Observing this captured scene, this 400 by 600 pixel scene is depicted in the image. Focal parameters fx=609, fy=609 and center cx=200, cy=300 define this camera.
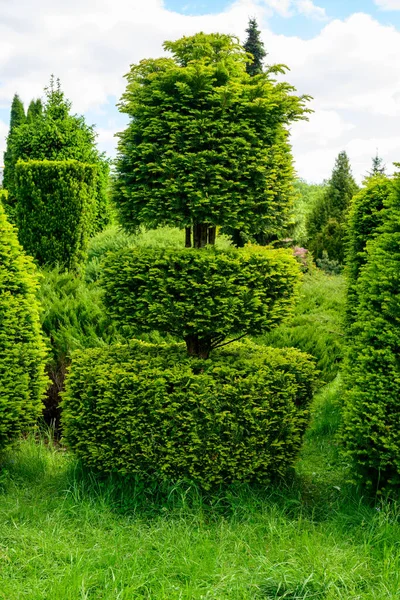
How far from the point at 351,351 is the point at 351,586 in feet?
5.90

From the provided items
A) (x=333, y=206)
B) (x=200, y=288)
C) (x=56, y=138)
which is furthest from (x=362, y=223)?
(x=333, y=206)

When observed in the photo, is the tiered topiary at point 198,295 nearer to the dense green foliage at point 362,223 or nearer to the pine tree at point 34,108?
the dense green foliage at point 362,223

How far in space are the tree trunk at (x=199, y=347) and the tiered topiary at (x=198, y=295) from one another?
0.01 meters

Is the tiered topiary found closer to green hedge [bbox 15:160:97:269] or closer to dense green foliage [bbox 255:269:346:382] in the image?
dense green foliage [bbox 255:269:346:382]

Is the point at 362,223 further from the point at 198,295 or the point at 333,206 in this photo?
the point at 333,206

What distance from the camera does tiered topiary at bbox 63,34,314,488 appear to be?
462 centimetres

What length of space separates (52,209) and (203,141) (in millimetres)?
5202

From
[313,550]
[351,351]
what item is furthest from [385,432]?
[313,550]

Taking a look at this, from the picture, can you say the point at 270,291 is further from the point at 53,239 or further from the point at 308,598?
the point at 53,239

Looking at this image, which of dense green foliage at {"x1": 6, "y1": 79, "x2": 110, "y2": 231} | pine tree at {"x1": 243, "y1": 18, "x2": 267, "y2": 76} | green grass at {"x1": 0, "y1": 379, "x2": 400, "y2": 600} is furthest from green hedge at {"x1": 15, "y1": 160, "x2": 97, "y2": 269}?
pine tree at {"x1": 243, "y1": 18, "x2": 267, "y2": 76}

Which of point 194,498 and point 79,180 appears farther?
point 79,180

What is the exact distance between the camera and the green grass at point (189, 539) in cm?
338

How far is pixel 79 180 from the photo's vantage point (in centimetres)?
966

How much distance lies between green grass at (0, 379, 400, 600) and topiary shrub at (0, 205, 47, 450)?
0.46 m
